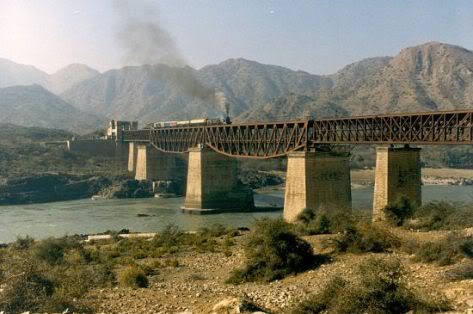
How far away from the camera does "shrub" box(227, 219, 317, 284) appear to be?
18172 mm

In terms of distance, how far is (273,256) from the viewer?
18.6 metres

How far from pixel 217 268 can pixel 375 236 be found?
6244 mm

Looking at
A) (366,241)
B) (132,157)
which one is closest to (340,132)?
(366,241)

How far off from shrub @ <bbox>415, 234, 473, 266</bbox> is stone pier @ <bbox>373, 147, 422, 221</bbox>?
58.7 ft

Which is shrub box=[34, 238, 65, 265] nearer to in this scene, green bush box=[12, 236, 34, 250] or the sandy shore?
green bush box=[12, 236, 34, 250]

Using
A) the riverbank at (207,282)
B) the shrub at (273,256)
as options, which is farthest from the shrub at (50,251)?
the shrub at (273,256)

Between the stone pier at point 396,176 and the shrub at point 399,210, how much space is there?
1799mm

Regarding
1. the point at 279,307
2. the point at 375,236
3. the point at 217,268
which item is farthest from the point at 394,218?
the point at 279,307

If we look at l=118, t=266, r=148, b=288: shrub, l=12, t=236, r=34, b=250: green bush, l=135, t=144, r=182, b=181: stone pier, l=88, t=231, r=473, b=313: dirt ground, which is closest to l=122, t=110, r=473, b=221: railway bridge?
l=88, t=231, r=473, b=313: dirt ground

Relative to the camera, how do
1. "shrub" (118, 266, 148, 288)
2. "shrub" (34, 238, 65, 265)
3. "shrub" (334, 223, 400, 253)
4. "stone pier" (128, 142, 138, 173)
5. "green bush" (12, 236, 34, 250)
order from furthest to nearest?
1. "stone pier" (128, 142, 138, 173)
2. "green bush" (12, 236, 34, 250)
3. "shrub" (34, 238, 65, 265)
4. "shrub" (334, 223, 400, 253)
5. "shrub" (118, 266, 148, 288)

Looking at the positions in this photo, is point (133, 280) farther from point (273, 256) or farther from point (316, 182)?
point (316, 182)

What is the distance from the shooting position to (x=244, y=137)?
60.0 meters

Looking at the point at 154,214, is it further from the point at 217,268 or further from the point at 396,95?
the point at 396,95

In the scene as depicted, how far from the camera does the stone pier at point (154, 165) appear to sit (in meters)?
88.6
